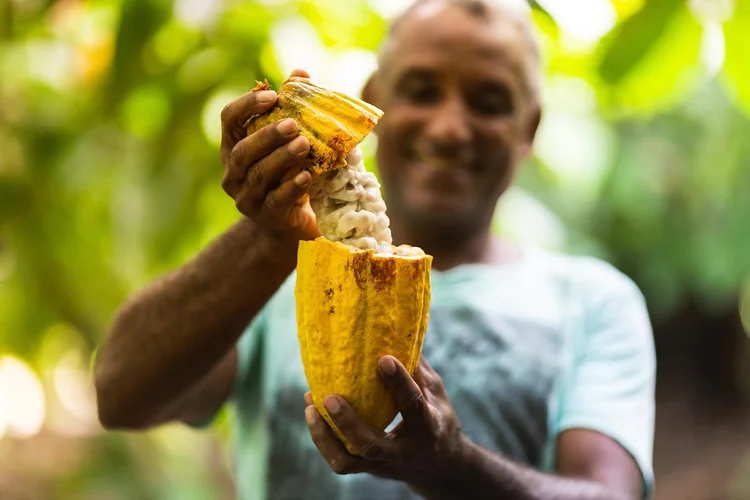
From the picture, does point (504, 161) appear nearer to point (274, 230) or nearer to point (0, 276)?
point (274, 230)

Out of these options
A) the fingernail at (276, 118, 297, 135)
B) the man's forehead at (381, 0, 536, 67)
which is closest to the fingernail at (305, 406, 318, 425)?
the fingernail at (276, 118, 297, 135)

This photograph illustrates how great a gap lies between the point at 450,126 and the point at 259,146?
0.57 meters

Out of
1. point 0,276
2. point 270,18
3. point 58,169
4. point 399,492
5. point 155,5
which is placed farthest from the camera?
point 0,276

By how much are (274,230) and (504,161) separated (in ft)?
1.84

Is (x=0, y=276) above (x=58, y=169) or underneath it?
underneath

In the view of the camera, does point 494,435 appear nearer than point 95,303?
Yes

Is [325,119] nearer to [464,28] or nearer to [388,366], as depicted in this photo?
[388,366]

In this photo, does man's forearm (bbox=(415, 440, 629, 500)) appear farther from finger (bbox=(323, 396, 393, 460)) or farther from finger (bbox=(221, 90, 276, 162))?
finger (bbox=(221, 90, 276, 162))

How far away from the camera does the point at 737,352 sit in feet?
16.8

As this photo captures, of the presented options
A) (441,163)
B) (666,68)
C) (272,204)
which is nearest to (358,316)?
(272,204)

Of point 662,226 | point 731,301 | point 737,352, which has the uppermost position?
point 662,226

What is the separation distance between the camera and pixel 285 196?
93 centimetres

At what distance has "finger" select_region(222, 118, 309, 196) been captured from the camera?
891mm

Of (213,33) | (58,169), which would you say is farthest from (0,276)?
(213,33)
